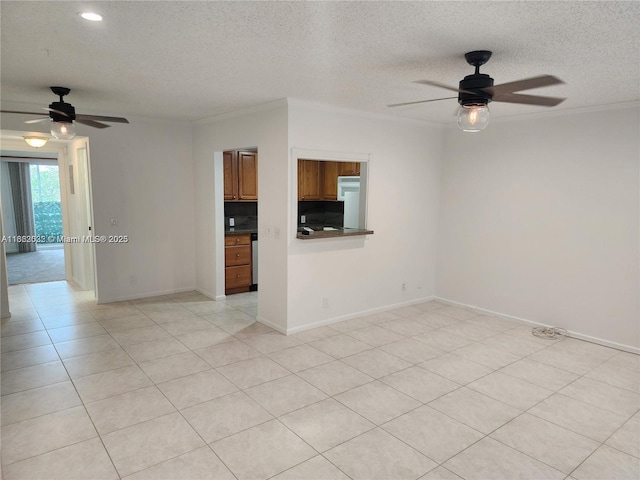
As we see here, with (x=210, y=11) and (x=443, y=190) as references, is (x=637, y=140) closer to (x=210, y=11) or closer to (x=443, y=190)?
(x=443, y=190)

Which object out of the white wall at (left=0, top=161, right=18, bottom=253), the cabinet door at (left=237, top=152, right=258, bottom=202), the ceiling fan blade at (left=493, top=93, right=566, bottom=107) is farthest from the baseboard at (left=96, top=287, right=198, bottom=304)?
the white wall at (left=0, top=161, right=18, bottom=253)

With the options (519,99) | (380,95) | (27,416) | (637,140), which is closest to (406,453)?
(519,99)

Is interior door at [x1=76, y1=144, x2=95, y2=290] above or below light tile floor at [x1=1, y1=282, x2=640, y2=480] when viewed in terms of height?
above

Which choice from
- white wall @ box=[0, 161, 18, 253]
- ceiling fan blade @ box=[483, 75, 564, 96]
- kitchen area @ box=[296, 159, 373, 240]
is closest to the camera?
ceiling fan blade @ box=[483, 75, 564, 96]

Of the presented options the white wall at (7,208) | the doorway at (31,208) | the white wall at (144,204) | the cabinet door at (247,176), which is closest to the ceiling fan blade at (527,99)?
the cabinet door at (247,176)

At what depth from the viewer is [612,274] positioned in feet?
13.5

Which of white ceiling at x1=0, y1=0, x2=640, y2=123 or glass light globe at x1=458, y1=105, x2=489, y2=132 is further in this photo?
glass light globe at x1=458, y1=105, x2=489, y2=132

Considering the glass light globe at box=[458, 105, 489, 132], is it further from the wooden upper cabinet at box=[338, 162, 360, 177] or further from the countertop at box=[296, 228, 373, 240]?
the wooden upper cabinet at box=[338, 162, 360, 177]

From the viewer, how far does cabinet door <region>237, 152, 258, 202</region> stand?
589 centimetres

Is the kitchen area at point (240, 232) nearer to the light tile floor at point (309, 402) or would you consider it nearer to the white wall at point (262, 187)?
the white wall at point (262, 187)

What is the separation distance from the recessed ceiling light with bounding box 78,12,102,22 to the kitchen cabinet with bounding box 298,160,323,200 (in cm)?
444

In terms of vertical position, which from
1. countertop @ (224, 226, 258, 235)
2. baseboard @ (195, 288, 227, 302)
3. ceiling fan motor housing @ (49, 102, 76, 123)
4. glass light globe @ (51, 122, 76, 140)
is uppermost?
ceiling fan motor housing @ (49, 102, 76, 123)

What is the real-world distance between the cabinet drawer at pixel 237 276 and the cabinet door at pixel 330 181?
181cm

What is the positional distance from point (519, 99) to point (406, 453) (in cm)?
238
